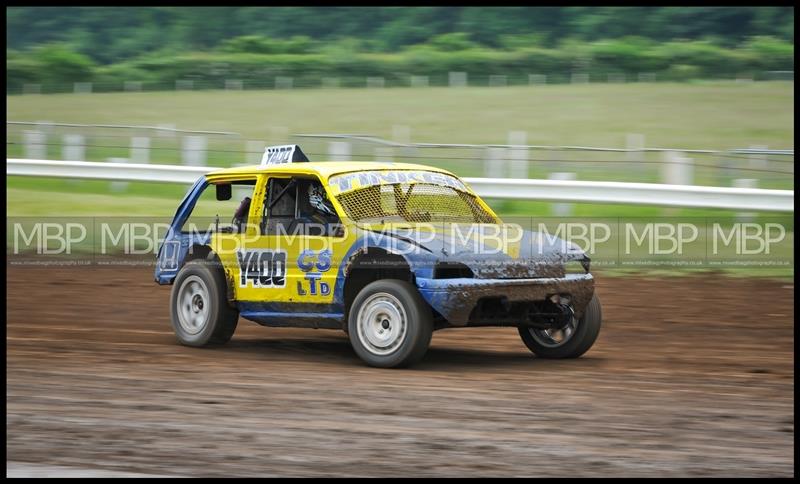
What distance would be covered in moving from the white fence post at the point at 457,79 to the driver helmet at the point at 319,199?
26.6 meters

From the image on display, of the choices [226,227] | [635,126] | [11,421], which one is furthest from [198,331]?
[635,126]

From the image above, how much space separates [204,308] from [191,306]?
0.68ft

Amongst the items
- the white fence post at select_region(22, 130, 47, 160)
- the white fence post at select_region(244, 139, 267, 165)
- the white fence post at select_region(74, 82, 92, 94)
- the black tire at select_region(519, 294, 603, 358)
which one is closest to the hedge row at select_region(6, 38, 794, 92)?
the white fence post at select_region(74, 82, 92, 94)

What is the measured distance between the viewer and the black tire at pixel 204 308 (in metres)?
9.80

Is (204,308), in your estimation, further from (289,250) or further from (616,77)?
→ (616,77)

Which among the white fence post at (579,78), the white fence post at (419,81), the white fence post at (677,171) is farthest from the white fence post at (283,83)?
the white fence post at (677,171)

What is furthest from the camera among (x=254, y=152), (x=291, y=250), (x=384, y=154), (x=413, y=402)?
(x=254, y=152)

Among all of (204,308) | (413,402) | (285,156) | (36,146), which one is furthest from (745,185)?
(36,146)

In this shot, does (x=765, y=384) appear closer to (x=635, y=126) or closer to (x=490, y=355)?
(x=490, y=355)

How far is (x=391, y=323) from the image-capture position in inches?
336

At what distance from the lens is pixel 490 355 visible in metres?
9.60

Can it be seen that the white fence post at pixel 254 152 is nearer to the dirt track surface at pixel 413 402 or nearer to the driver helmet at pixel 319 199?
the dirt track surface at pixel 413 402
